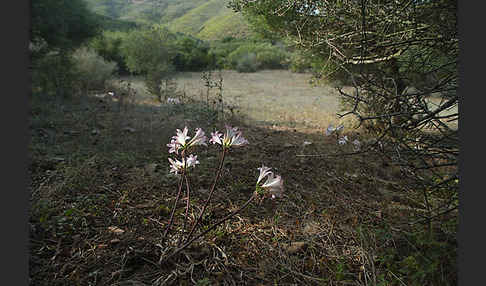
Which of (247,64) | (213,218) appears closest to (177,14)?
(247,64)

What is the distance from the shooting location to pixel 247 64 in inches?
642

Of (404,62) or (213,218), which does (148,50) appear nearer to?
(404,62)

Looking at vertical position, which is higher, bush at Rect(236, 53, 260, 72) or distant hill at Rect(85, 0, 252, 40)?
distant hill at Rect(85, 0, 252, 40)

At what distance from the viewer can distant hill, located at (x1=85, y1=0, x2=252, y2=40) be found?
15102 millimetres

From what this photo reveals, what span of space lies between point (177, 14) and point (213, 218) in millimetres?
19243

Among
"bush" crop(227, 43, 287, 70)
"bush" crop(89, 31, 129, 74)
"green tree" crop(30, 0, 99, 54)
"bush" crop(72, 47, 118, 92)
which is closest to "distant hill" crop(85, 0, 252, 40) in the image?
"bush" crop(227, 43, 287, 70)

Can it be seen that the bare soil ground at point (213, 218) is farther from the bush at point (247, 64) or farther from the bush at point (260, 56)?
the bush at point (260, 56)

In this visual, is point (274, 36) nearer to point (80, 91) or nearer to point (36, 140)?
point (36, 140)

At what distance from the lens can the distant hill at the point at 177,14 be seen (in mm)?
15102

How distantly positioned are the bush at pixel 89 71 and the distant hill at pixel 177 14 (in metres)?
7.33

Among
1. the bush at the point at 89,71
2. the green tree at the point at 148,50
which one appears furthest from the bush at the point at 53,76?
the green tree at the point at 148,50

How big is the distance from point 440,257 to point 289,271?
2.70ft

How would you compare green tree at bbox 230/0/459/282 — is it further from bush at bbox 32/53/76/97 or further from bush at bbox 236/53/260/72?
bush at bbox 236/53/260/72

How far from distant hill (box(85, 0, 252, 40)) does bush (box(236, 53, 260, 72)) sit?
186cm
